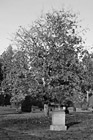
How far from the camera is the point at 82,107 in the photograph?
6744 centimetres

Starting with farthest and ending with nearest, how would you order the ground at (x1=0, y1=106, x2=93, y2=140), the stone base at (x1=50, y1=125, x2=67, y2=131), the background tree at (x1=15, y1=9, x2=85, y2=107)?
the background tree at (x1=15, y1=9, x2=85, y2=107), the stone base at (x1=50, y1=125, x2=67, y2=131), the ground at (x1=0, y1=106, x2=93, y2=140)

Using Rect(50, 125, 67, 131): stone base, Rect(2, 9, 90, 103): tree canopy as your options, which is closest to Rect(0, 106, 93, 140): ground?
Rect(50, 125, 67, 131): stone base

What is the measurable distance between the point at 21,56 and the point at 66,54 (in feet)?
16.1

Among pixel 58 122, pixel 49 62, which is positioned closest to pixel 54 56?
pixel 49 62

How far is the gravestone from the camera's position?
16.4 meters

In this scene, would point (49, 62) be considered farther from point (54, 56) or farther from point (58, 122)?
point (58, 122)

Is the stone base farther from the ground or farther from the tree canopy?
the tree canopy

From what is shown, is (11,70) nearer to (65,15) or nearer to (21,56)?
(21,56)

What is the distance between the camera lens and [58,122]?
54.8ft

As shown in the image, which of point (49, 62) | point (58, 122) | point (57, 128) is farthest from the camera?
point (49, 62)

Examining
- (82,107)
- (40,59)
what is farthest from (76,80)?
(82,107)

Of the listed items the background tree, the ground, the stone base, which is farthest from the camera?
the background tree

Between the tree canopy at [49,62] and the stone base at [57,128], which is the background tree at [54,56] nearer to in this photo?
the tree canopy at [49,62]

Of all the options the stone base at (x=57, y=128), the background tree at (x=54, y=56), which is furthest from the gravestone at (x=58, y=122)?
the background tree at (x=54, y=56)
